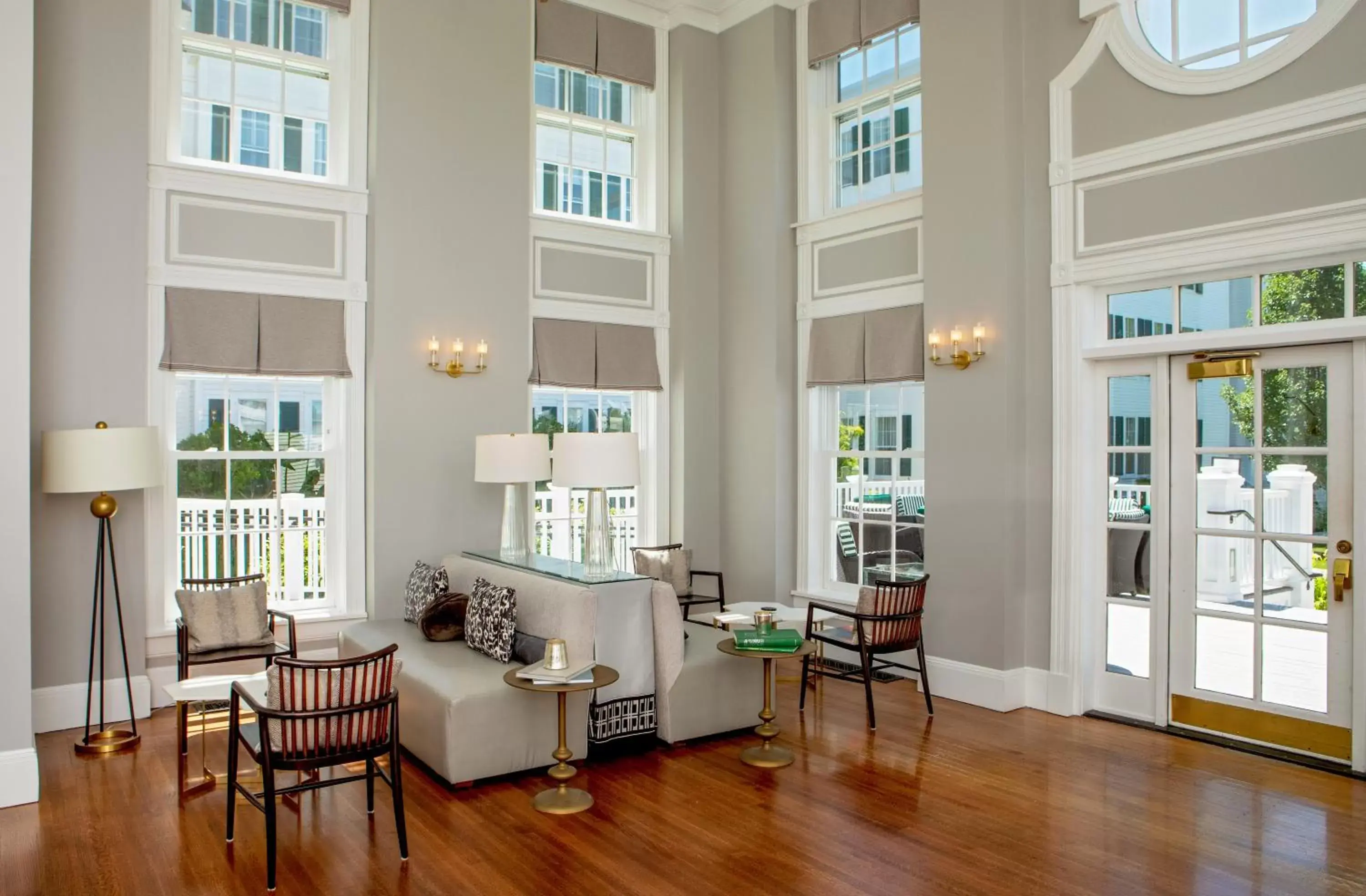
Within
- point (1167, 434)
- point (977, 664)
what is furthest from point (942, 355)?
point (977, 664)

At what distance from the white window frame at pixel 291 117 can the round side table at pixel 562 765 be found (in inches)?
147

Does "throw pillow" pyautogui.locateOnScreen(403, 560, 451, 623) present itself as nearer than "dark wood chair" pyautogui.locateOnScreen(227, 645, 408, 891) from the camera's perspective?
No

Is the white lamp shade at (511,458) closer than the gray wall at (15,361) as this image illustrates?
No

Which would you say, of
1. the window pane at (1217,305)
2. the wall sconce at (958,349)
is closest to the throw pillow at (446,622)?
the wall sconce at (958,349)

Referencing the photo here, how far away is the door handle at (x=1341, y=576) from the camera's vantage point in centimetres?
462

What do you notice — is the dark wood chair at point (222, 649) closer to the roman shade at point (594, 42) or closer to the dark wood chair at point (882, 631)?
the dark wood chair at point (882, 631)

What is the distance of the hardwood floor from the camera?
3467 millimetres

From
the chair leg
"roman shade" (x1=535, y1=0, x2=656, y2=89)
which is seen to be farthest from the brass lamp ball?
the chair leg

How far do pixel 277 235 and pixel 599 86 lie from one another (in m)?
2.81

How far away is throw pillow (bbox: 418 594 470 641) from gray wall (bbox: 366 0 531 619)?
46.4 inches

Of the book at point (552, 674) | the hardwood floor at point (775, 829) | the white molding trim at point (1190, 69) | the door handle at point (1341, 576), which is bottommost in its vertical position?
the hardwood floor at point (775, 829)

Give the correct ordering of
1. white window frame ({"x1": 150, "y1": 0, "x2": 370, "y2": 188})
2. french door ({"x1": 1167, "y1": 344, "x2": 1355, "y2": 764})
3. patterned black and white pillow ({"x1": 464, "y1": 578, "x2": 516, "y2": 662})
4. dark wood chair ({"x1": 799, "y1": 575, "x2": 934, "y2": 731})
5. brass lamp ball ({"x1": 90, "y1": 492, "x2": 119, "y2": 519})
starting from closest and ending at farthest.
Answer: french door ({"x1": 1167, "y1": 344, "x2": 1355, "y2": 764}) < patterned black and white pillow ({"x1": 464, "y1": 578, "x2": 516, "y2": 662}) < brass lamp ball ({"x1": 90, "y1": 492, "x2": 119, "y2": 519}) < dark wood chair ({"x1": 799, "y1": 575, "x2": 934, "y2": 731}) < white window frame ({"x1": 150, "y1": 0, "x2": 370, "y2": 188})

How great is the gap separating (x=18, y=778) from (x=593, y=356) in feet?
14.2

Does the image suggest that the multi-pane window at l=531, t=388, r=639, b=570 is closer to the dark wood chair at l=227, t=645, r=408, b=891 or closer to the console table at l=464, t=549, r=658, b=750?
the console table at l=464, t=549, r=658, b=750
